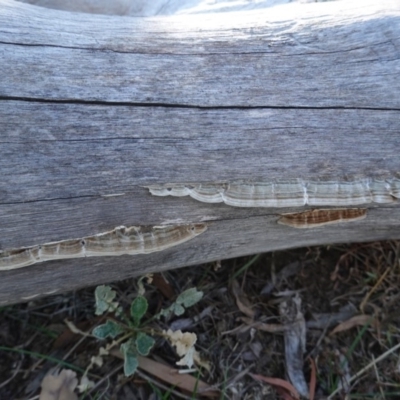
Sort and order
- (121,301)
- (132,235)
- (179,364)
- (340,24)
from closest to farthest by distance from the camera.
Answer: (132,235), (340,24), (179,364), (121,301)

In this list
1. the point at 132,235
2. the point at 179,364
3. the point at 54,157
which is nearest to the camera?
the point at 54,157

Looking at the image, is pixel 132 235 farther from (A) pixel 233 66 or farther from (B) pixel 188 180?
(A) pixel 233 66

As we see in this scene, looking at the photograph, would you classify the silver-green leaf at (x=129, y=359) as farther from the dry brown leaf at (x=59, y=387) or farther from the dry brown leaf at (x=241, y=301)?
the dry brown leaf at (x=241, y=301)

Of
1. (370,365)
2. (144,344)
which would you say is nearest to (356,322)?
(370,365)

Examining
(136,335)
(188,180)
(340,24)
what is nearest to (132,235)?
(188,180)

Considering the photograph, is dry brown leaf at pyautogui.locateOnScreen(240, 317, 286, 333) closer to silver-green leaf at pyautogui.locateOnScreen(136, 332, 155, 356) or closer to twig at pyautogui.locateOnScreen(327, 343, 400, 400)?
twig at pyautogui.locateOnScreen(327, 343, 400, 400)

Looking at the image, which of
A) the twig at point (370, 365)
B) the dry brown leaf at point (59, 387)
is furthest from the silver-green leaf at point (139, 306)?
the twig at point (370, 365)

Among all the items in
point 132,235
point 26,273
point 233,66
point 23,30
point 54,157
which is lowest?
point 26,273
